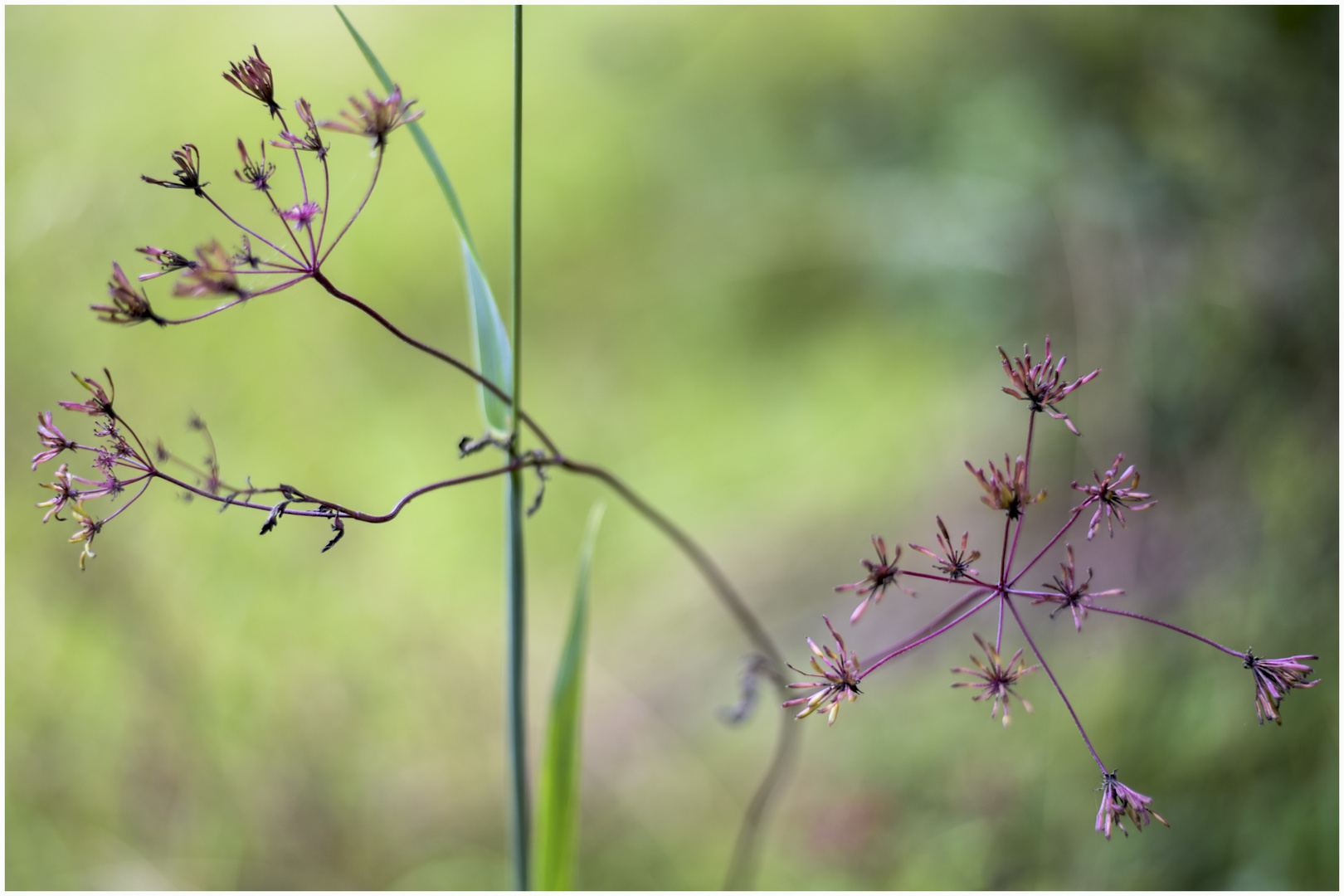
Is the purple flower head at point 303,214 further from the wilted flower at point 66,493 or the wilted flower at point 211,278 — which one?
the wilted flower at point 66,493

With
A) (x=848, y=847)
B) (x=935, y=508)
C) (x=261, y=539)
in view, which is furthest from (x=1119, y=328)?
(x=261, y=539)

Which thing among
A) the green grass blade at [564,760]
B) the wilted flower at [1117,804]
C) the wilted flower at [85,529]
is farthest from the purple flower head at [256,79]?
the wilted flower at [1117,804]

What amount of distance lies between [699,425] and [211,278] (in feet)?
4.76

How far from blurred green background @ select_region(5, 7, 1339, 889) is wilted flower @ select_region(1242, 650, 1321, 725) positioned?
67 centimetres

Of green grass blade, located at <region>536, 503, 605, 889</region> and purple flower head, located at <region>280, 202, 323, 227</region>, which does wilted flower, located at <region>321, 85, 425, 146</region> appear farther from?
green grass blade, located at <region>536, 503, 605, 889</region>

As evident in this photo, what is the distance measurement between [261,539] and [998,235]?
155 centimetres

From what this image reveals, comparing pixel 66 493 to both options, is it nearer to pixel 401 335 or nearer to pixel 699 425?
pixel 401 335

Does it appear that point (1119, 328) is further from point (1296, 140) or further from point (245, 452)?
point (245, 452)

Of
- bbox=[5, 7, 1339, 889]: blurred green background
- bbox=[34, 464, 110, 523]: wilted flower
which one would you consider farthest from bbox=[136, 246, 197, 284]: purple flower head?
bbox=[5, 7, 1339, 889]: blurred green background

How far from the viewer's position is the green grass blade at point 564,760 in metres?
0.55

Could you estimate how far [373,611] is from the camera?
1405mm

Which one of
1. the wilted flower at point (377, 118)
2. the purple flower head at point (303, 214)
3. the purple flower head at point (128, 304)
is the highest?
the wilted flower at point (377, 118)

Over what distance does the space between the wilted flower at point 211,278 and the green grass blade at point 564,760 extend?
29cm

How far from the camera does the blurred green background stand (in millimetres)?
1045
